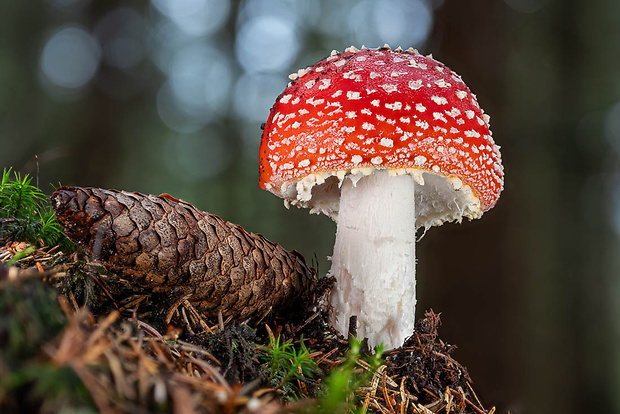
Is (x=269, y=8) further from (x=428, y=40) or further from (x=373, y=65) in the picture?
(x=373, y=65)

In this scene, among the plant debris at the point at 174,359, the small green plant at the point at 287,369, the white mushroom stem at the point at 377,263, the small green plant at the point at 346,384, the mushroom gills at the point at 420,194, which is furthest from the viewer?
the white mushroom stem at the point at 377,263

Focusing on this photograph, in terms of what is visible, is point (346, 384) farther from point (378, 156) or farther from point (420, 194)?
point (420, 194)

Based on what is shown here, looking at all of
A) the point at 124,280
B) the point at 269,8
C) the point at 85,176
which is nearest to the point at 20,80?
the point at 85,176

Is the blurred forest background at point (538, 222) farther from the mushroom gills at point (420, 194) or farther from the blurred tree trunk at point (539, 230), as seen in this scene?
the mushroom gills at point (420, 194)

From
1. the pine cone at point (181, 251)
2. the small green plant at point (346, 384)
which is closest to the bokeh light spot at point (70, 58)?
the pine cone at point (181, 251)

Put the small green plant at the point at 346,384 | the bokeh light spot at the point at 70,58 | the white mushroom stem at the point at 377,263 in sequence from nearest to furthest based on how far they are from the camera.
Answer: the small green plant at the point at 346,384
the white mushroom stem at the point at 377,263
the bokeh light spot at the point at 70,58

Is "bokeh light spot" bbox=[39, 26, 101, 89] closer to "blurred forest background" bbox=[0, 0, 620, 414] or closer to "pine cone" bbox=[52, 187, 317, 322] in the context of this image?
"blurred forest background" bbox=[0, 0, 620, 414]

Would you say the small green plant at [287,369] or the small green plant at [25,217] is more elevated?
the small green plant at [25,217]
